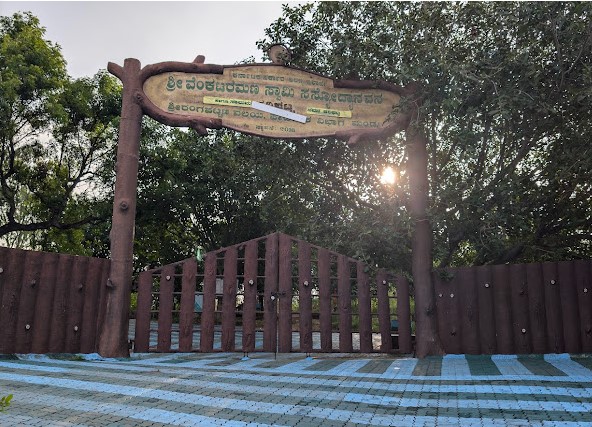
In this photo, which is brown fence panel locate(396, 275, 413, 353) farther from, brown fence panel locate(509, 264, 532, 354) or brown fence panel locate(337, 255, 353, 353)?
brown fence panel locate(509, 264, 532, 354)

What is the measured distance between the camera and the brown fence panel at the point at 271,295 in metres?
9.59

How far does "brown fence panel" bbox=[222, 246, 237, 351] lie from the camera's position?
952 cm

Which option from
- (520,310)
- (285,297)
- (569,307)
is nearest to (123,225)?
(285,297)

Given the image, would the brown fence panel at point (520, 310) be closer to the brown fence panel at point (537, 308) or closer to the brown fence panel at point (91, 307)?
the brown fence panel at point (537, 308)

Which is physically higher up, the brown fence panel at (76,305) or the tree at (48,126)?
the tree at (48,126)

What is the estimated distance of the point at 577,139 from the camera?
9680mm

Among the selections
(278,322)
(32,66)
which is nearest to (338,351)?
(278,322)

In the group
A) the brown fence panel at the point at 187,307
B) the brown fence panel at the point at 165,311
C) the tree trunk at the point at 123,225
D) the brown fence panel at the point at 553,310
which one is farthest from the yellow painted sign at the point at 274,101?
the brown fence panel at the point at 553,310

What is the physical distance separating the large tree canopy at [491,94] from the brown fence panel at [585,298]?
143 cm

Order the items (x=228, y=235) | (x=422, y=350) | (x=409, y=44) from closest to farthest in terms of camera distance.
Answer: (x=422, y=350)
(x=409, y=44)
(x=228, y=235)

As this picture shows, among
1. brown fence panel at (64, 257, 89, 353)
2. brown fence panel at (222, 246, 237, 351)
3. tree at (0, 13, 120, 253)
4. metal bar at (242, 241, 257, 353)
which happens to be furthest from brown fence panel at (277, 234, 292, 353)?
tree at (0, 13, 120, 253)

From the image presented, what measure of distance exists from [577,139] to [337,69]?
5.22 meters

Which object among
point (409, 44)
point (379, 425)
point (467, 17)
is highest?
point (467, 17)

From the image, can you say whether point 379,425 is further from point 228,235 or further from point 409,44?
point 228,235
